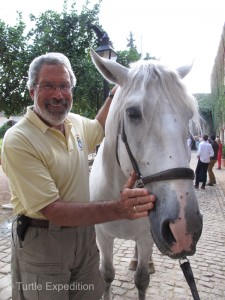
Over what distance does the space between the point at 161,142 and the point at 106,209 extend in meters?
0.52

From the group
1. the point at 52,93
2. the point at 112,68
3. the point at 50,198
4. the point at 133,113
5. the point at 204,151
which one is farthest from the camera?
the point at 204,151

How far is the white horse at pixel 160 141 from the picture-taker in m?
1.47

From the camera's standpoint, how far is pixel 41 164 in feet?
6.17

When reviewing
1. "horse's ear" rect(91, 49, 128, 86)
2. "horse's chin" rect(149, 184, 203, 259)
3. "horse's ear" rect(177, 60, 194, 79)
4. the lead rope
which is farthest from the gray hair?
the lead rope

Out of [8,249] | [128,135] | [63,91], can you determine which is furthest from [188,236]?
[8,249]

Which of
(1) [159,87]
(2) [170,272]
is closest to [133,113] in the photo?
(1) [159,87]

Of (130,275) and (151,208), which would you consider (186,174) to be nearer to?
(151,208)

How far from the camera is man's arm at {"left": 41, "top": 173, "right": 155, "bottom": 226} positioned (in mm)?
1561

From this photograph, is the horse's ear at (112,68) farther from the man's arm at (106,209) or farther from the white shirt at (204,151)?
the white shirt at (204,151)

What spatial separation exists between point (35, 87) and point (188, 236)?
1406mm

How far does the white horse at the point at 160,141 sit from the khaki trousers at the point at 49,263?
674 mm

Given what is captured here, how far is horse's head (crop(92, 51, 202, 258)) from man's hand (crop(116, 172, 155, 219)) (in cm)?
4

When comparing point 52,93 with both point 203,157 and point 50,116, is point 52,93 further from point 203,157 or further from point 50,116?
point 203,157

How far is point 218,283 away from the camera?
402 cm
